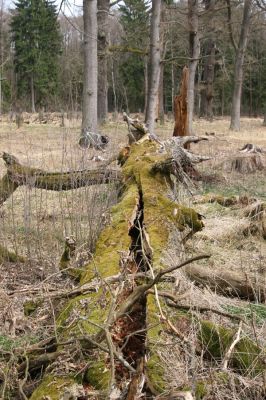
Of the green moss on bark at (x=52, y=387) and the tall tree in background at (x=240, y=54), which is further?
the tall tree in background at (x=240, y=54)

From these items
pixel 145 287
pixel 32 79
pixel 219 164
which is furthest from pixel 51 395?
pixel 32 79

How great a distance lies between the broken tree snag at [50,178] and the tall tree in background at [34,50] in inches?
1387

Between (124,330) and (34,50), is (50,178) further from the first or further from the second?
(34,50)

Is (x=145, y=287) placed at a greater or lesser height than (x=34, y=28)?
lesser

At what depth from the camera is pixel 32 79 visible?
41188mm

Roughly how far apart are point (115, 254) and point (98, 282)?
48 cm

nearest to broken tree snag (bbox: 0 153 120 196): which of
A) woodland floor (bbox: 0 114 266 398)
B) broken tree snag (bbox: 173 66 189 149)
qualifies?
woodland floor (bbox: 0 114 266 398)

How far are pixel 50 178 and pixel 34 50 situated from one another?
37500 millimetres

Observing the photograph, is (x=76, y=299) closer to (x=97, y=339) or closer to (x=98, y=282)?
(x=98, y=282)

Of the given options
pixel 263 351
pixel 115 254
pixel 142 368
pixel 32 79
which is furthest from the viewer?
pixel 32 79

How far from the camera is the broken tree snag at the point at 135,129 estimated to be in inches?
284

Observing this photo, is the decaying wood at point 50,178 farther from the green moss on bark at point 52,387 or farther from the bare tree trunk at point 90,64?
the bare tree trunk at point 90,64

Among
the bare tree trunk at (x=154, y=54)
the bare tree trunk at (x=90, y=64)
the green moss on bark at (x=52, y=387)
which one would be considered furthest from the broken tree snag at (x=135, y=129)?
the bare tree trunk at (x=154, y=54)

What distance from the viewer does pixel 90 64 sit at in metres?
14.3
